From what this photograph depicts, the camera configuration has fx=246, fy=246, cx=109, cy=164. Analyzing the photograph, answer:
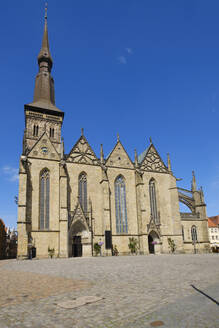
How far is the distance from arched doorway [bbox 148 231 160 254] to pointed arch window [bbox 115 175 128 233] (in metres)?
4.54

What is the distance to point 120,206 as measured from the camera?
36.9 m

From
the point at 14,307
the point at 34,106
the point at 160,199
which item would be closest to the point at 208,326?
the point at 14,307

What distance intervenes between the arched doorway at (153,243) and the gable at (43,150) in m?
18.4

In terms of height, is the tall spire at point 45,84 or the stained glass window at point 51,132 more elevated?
the tall spire at point 45,84

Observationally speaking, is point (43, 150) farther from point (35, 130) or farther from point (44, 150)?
point (35, 130)

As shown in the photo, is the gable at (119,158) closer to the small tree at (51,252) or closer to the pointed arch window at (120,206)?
the pointed arch window at (120,206)

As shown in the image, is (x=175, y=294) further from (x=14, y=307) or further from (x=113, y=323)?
(x=14, y=307)

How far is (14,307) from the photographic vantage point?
6297 mm

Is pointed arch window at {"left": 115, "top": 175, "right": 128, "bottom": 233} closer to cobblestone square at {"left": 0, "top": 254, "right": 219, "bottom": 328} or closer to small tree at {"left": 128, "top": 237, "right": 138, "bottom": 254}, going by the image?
small tree at {"left": 128, "top": 237, "right": 138, "bottom": 254}

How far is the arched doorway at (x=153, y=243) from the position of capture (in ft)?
123

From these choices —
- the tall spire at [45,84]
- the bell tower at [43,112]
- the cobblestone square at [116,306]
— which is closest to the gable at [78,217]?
the bell tower at [43,112]

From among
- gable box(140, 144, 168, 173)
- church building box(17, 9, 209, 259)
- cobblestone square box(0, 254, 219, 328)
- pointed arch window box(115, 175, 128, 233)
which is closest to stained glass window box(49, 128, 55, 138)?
church building box(17, 9, 209, 259)

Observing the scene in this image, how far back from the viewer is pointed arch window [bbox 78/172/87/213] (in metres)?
34.7

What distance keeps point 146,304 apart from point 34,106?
3810 cm
